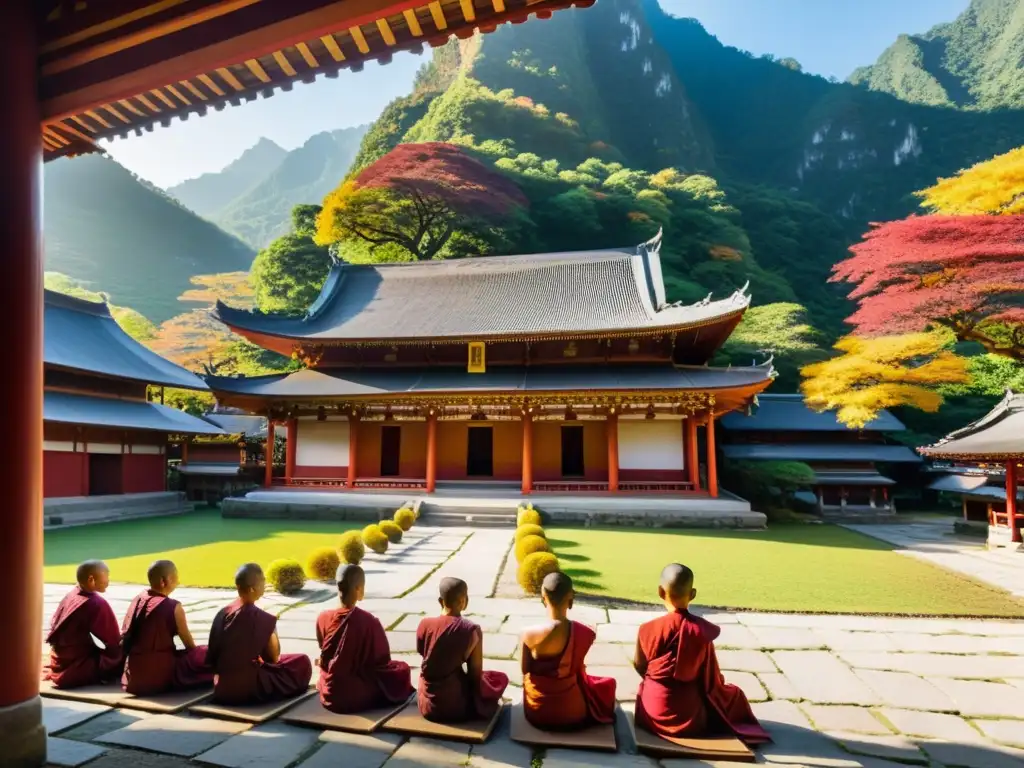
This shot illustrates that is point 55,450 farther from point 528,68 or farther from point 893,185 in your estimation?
point 893,185

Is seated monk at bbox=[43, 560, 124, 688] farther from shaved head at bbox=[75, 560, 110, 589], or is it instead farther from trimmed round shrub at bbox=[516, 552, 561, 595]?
trimmed round shrub at bbox=[516, 552, 561, 595]

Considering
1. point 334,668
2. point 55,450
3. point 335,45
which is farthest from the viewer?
point 55,450

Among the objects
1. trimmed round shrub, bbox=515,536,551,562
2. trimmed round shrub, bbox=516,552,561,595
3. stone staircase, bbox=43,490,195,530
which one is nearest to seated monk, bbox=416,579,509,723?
trimmed round shrub, bbox=516,552,561,595

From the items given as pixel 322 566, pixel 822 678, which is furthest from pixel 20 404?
pixel 822 678

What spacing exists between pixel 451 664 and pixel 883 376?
21175 mm

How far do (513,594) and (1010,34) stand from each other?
280ft

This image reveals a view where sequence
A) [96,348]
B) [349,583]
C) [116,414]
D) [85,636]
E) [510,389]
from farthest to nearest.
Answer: [96,348] < [116,414] < [510,389] < [85,636] < [349,583]

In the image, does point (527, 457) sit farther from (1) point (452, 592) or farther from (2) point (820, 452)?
(1) point (452, 592)

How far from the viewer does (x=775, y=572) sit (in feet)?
33.9

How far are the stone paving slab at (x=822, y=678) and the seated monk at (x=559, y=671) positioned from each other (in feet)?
6.72

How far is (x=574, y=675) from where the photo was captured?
3969mm

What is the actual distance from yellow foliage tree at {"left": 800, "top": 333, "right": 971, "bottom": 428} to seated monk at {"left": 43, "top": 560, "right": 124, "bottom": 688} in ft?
70.1

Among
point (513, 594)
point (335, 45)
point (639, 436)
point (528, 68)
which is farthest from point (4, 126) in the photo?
point (528, 68)

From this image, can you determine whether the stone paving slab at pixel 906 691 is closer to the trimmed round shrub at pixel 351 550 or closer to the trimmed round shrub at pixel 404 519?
the trimmed round shrub at pixel 351 550
